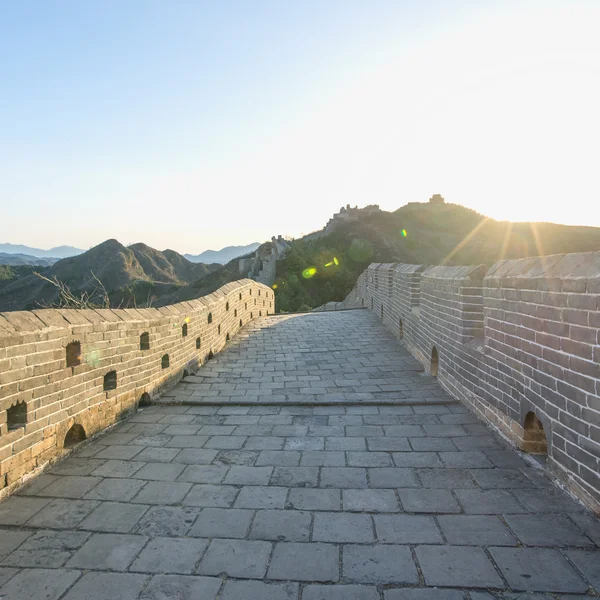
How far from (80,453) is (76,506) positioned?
0.87m

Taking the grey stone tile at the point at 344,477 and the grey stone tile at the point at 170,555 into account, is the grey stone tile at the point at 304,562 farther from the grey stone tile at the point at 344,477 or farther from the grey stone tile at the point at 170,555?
the grey stone tile at the point at 344,477

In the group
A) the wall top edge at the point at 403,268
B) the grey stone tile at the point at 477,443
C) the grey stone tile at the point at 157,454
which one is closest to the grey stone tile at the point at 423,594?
the grey stone tile at the point at 477,443

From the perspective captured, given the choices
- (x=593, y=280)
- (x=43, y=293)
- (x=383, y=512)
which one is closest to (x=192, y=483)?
(x=383, y=512)

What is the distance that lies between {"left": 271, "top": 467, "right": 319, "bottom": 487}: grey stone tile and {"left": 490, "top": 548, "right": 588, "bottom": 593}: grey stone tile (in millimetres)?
1155

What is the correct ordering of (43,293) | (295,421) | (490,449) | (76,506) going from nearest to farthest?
(76,506) < (490,449) < (295,421) < (43,293)

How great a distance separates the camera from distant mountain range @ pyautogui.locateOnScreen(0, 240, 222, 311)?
1901 inches

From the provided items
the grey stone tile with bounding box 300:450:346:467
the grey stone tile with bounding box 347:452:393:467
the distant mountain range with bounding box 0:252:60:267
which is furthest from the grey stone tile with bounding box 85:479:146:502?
the distant mountain range with bounding box 0:252:60:267

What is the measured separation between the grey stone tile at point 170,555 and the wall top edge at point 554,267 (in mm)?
2523

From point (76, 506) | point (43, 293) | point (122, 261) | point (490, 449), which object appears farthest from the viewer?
point (122, 261)

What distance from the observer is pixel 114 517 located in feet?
7.82

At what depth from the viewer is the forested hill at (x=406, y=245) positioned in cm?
2844

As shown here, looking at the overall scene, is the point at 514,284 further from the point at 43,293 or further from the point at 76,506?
the point at 43,293

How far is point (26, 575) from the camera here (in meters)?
1.91

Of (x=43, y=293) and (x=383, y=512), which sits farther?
(x=43, y=293)
